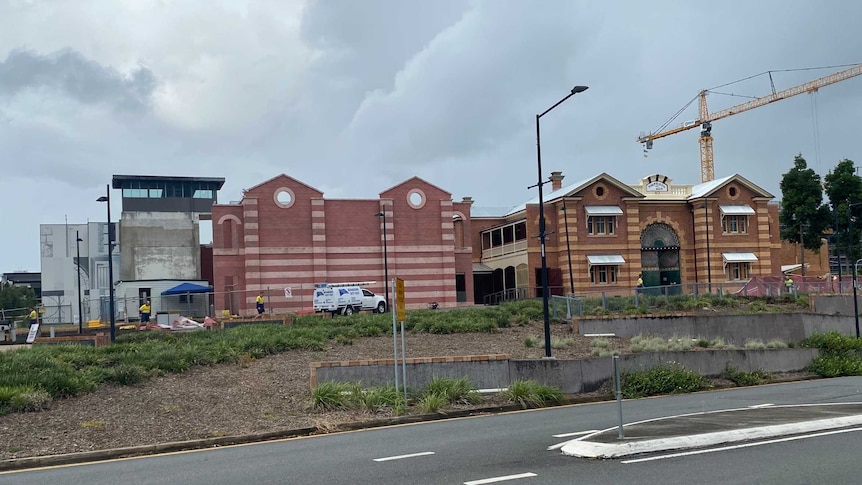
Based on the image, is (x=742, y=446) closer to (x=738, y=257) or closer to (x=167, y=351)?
(x=167, y=351)

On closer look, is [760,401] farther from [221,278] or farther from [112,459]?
[221,278]

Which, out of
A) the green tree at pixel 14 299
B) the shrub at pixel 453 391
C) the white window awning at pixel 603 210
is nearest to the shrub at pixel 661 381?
the shrub at pixel 453 391

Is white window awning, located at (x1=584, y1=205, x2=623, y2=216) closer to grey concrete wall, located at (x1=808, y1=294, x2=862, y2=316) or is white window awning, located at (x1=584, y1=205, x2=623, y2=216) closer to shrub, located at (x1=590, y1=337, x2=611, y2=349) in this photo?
grey concrete wall, located at (x1=808, y1=294, x2=862, y2=316)

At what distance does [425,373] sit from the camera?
18734 millimetres

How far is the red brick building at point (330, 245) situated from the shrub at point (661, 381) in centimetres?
3518

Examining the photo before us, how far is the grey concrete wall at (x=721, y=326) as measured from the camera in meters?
31.6

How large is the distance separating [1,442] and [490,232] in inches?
2254

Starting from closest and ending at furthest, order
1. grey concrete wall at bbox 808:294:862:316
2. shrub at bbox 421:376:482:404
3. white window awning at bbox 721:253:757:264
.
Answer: shrub at bbox 421:376:482:404 → grey concrete wall at bbox 808:294:862:316 → white window awning at bbox 721:253:757:264

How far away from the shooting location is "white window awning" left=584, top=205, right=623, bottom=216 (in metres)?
60.5

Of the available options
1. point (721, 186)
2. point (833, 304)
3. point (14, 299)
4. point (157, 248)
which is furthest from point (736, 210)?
point (14, 299)

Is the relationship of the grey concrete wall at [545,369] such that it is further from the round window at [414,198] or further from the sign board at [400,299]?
the round window at [414,198]

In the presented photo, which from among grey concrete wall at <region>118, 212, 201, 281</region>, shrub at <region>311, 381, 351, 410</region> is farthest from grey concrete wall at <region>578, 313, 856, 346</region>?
grey concrete wall at <region>118, 212, 201, 281</region>

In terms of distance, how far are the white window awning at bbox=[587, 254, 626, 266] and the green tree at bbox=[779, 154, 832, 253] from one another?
12556 mm

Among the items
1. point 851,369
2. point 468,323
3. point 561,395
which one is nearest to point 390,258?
point 468,323
